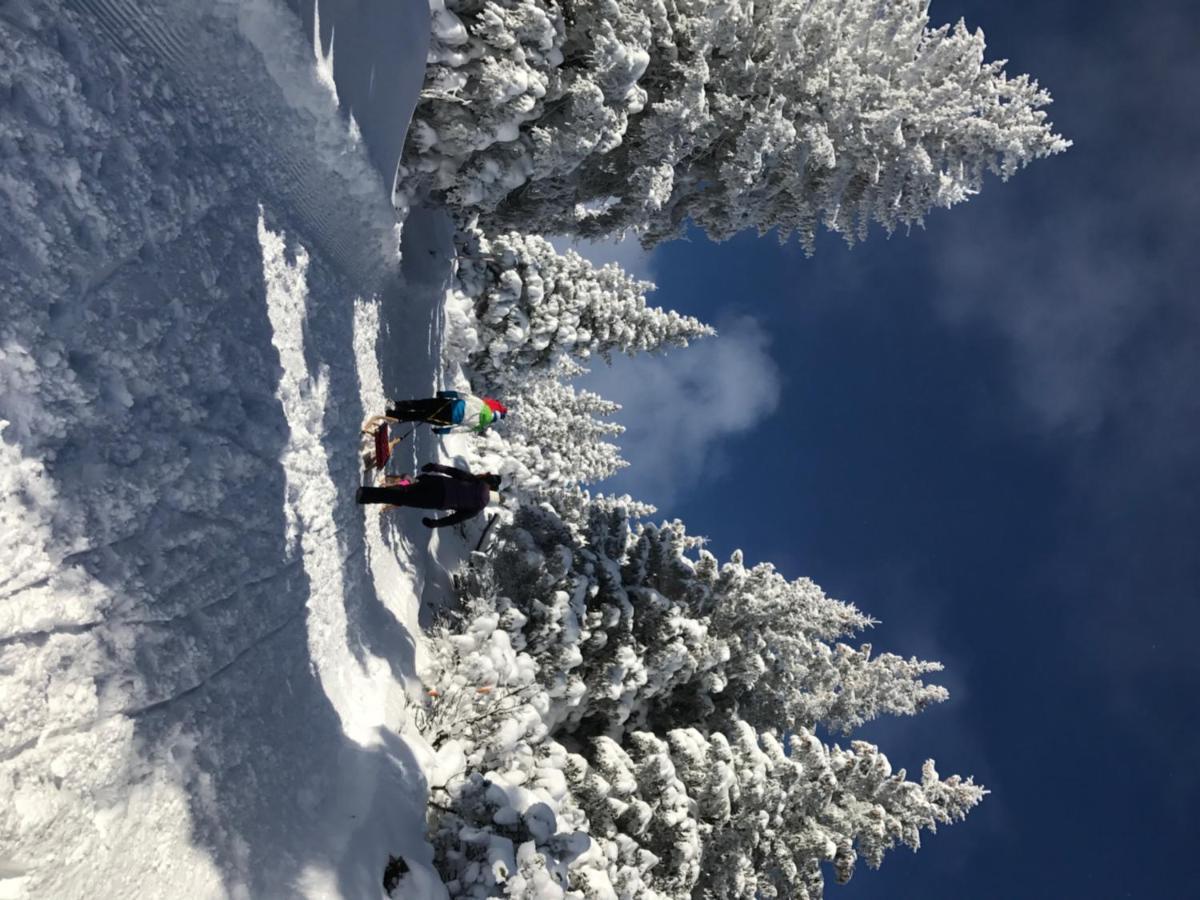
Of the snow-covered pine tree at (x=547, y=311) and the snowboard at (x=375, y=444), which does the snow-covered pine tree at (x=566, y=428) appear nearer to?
the snow-covered pine tree at (x=547, y=311)

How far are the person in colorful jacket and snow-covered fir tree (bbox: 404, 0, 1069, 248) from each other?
2.86 metres

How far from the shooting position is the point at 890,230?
43.9 feet

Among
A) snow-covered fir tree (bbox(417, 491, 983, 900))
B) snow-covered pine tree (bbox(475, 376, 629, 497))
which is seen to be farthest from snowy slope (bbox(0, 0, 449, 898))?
snow-covered pine tree (bbox(475, 376, 629, 497))

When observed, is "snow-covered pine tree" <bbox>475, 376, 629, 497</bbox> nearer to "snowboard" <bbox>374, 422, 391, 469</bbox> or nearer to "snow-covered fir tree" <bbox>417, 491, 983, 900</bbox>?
"snow-covered fir tree" <bbox>417, 491, 983, 900</bbox>

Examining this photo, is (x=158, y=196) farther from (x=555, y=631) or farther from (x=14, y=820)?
(x=555, y=631)

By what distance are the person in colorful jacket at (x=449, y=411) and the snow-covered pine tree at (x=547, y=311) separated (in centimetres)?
427

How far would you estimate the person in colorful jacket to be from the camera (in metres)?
8.86

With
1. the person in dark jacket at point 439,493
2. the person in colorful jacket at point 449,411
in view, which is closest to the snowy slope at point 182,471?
the person in dark jacket at point 439,493

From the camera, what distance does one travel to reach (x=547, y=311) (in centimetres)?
1669

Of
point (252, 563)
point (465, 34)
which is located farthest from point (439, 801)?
point (465, 34)

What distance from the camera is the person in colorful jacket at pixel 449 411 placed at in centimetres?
886

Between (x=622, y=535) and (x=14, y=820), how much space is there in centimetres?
1179

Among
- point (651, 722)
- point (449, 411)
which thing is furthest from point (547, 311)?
point (651, 722)

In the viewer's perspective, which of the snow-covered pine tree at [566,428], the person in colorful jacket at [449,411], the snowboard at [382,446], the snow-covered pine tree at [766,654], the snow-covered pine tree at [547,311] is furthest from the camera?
the snow-covered pine tree at [566,428]
